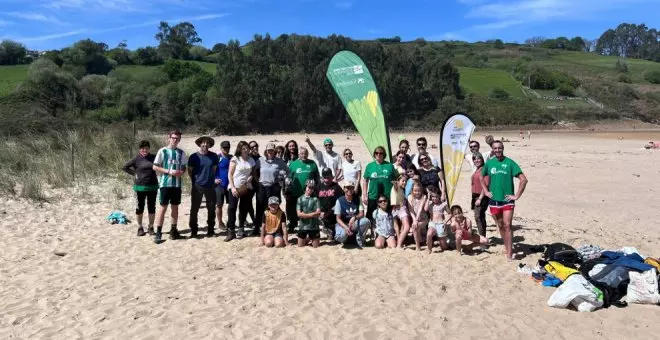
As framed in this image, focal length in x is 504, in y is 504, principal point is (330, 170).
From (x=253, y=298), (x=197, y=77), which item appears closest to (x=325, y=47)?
(x=197, y=77)

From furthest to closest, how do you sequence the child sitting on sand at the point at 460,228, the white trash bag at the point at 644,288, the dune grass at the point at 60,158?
1. the dune grass at the point at 60,158
2. the child sitting on sand at the point at 460,228
3. the white trash bag at the point at 644,288

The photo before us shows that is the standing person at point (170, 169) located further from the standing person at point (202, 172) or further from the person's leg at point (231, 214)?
the person's leg at point (231, 214)

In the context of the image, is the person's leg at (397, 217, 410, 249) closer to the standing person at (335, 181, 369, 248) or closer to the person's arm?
the standing person at (335, 181, 369, 248)

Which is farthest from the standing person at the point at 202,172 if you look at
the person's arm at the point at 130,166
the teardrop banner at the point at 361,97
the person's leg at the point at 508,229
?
the person's leg at the point at 508,229

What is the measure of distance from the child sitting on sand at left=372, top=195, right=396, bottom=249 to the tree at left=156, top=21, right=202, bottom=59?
2600 inches

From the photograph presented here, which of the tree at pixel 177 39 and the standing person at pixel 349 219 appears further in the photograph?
the tree at pixel 177 39

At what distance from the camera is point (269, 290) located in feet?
17.3

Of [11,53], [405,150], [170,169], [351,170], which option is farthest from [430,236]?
[11,53]

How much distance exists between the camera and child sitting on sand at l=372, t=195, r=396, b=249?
690cm

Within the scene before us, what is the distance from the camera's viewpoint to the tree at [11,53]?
5897cm

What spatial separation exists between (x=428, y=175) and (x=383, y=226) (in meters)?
0.96

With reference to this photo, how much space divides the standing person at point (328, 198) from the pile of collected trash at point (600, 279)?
2.59 metres

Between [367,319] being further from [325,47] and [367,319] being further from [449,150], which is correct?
[325,47]

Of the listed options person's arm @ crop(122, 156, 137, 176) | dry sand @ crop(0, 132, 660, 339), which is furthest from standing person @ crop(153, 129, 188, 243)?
dry sand @ crop(0, 132, 660, 339)
